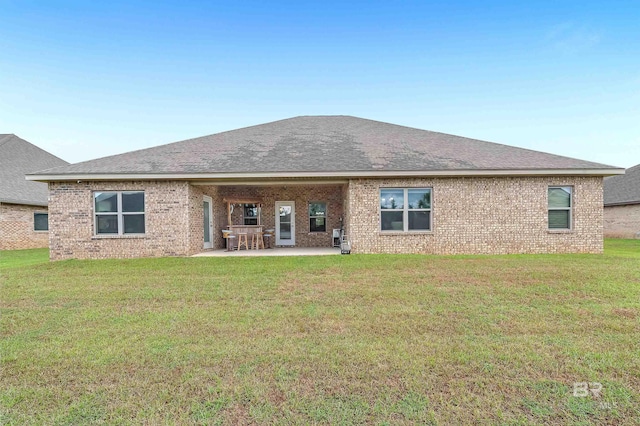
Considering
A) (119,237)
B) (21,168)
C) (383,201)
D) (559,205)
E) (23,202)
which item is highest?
(21,168)

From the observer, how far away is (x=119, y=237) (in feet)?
36.9

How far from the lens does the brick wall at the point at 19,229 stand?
612 inches

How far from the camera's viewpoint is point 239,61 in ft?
57.0

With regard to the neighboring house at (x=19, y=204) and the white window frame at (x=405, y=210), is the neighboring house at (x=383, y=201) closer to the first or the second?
the white window frame at (x=405, y=210)

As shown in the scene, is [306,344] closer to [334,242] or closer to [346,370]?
[346,370]

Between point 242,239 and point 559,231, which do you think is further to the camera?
point 242,239

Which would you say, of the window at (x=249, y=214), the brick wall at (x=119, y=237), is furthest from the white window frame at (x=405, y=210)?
the brick wall at (x=119, y=237)

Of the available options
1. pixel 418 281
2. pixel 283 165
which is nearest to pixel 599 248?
pixel 418 281

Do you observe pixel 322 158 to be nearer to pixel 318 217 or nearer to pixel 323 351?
pixel 318 217

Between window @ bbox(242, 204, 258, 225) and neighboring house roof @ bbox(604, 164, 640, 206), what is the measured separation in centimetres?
2175

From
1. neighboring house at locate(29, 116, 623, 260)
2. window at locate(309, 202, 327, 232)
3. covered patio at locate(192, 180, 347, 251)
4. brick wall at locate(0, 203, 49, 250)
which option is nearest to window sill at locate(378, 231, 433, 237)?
neighboring house at locate(29, 116, 623, 260)

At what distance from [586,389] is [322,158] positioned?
10059 millimetres

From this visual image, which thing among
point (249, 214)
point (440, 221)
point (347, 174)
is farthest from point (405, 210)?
point (249, 214)

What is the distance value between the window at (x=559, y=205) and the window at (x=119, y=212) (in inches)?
582
